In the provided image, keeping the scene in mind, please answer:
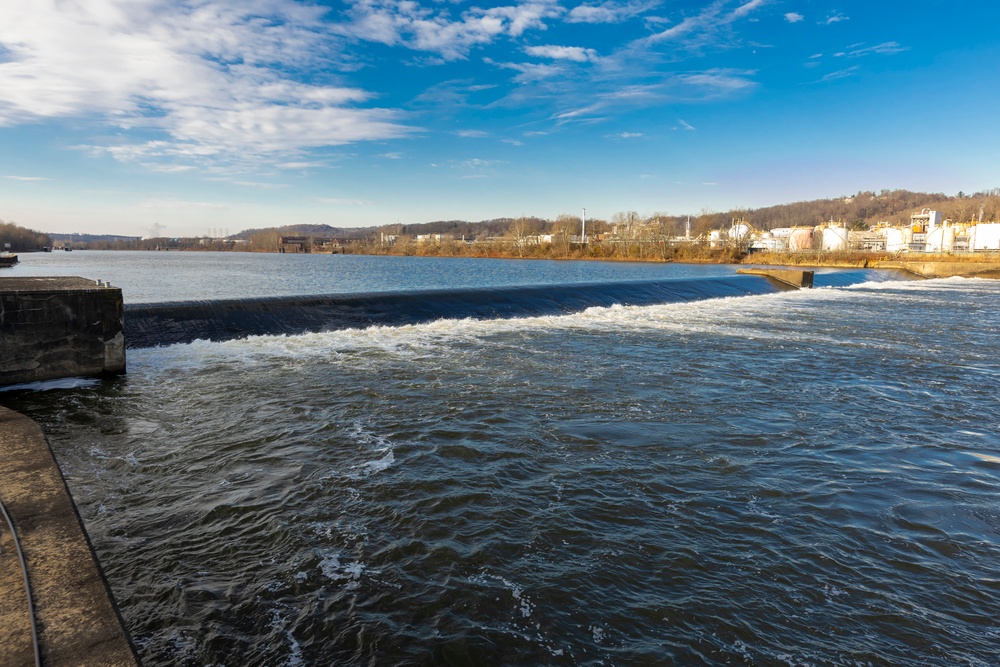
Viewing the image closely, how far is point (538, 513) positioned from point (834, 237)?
11556 centimetres

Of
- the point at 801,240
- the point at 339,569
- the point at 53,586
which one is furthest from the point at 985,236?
the point at 53,586

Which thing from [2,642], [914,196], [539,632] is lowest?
[539,632]

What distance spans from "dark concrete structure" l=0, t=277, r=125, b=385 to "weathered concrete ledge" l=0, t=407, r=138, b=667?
692 cm

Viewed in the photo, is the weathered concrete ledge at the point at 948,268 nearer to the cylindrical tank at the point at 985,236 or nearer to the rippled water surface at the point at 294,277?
the rippled water surface at the point at 294,277

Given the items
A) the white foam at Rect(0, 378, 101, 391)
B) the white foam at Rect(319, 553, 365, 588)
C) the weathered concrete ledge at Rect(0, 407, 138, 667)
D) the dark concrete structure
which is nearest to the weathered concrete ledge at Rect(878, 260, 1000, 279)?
the white foam at Rect(319, 553, 365, 588)

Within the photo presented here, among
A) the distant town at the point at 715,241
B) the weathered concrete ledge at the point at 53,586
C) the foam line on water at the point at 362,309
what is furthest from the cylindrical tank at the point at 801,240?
the weathered concrete ledge at the point at 53,586

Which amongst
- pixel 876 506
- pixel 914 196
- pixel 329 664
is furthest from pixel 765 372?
pixel 914 196

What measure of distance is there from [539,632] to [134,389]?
9940 millimetres

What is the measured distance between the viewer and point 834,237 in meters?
101

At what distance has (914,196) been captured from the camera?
195 m

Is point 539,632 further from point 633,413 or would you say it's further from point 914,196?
point 914,196

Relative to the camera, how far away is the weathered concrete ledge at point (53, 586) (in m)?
2.87

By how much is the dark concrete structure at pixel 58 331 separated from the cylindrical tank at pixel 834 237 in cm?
11115

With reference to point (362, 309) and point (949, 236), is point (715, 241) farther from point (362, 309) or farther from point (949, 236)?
point (362, 309)
